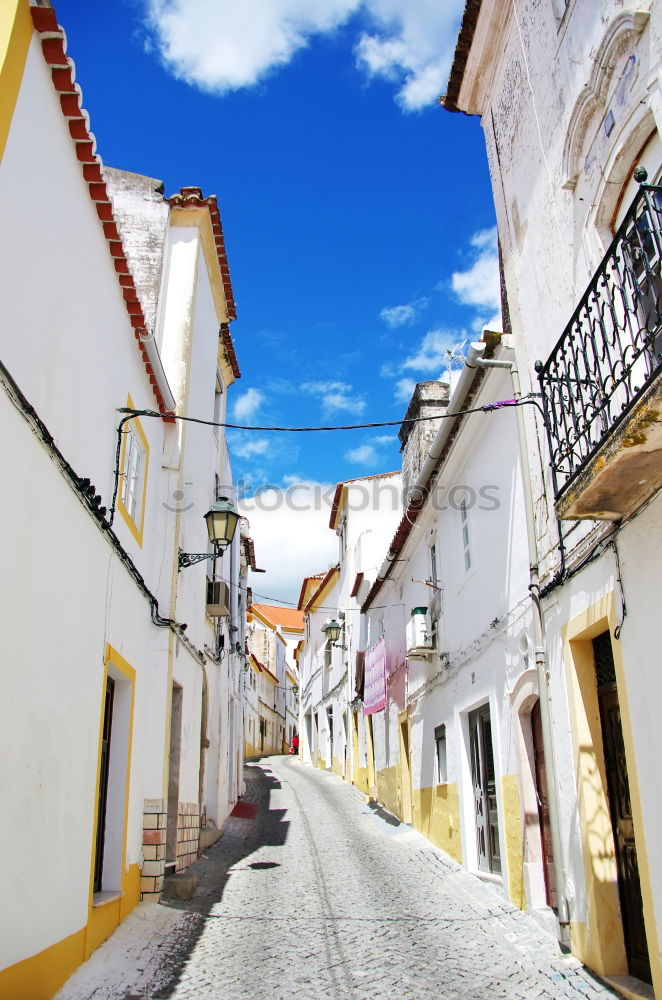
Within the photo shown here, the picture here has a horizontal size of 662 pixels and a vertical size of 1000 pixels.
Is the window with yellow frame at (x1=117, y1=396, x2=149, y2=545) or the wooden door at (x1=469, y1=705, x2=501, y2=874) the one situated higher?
the window with yellow frame at (x1=117, y1=396, x2=149, y2=545)

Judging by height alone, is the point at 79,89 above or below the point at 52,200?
above

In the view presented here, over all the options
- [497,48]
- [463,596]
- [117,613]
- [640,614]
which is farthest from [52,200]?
[463,596]

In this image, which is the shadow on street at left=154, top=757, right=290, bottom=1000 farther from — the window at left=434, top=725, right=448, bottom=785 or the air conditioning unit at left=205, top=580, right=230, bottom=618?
the air conditioning unit at left=205, top=580, right=230, bottom=618

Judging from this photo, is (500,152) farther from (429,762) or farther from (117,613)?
(429,762)

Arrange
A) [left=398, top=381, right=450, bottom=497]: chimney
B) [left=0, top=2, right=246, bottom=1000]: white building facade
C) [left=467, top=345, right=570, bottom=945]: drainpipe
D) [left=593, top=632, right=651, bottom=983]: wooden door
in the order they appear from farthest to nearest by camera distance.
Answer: [left=398, top=381, right=450, bottom=497]: chimney
[left=467, top=345, right=570, bottom=945]: drainpipe
[left=593, top=632, right=651, bottom=983]: wooden door
[left=0, top=2, right=246, bottom=1000]: white building facade

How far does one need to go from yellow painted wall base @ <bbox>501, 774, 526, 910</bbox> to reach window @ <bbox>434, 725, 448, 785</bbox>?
10.2 ft

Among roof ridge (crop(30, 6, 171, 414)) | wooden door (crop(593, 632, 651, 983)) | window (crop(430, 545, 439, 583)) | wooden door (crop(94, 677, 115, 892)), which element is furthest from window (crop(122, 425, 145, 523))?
window (crop(430, 545, 439, 583))

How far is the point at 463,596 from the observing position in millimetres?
9781

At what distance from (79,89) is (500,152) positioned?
4.83 metres

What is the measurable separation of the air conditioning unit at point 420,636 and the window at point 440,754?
1095mm

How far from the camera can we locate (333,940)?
6594 mm

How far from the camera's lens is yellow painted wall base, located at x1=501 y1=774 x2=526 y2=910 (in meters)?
7.43

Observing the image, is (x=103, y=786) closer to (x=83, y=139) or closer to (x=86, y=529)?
(x=86, y=529)

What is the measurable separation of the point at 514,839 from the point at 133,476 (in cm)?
536
